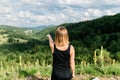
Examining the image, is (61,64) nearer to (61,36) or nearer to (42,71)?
(61,36)

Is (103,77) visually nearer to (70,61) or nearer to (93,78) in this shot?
(93,78)

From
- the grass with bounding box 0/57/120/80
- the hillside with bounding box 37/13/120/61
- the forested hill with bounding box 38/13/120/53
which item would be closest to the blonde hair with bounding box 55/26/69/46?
the grass with bounding box 0/57/120/80

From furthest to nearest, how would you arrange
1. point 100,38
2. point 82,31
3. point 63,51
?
point 82,31
point 100,38
point 63,51

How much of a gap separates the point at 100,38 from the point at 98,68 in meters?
122

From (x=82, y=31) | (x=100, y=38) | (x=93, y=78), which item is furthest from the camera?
(x=82, y=31)

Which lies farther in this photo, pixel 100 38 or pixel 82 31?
pixel 82 31

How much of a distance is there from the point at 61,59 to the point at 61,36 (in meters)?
0.57

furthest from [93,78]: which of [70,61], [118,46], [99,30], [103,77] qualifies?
[99,30]

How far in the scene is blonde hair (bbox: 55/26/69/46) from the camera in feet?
25.6

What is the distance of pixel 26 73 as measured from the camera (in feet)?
41.5

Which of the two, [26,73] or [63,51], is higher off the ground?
[63,51]

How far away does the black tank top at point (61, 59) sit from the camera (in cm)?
804

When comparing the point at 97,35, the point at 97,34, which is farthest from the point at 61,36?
the point at 97,34

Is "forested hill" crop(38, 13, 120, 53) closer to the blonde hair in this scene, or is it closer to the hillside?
the hillside
